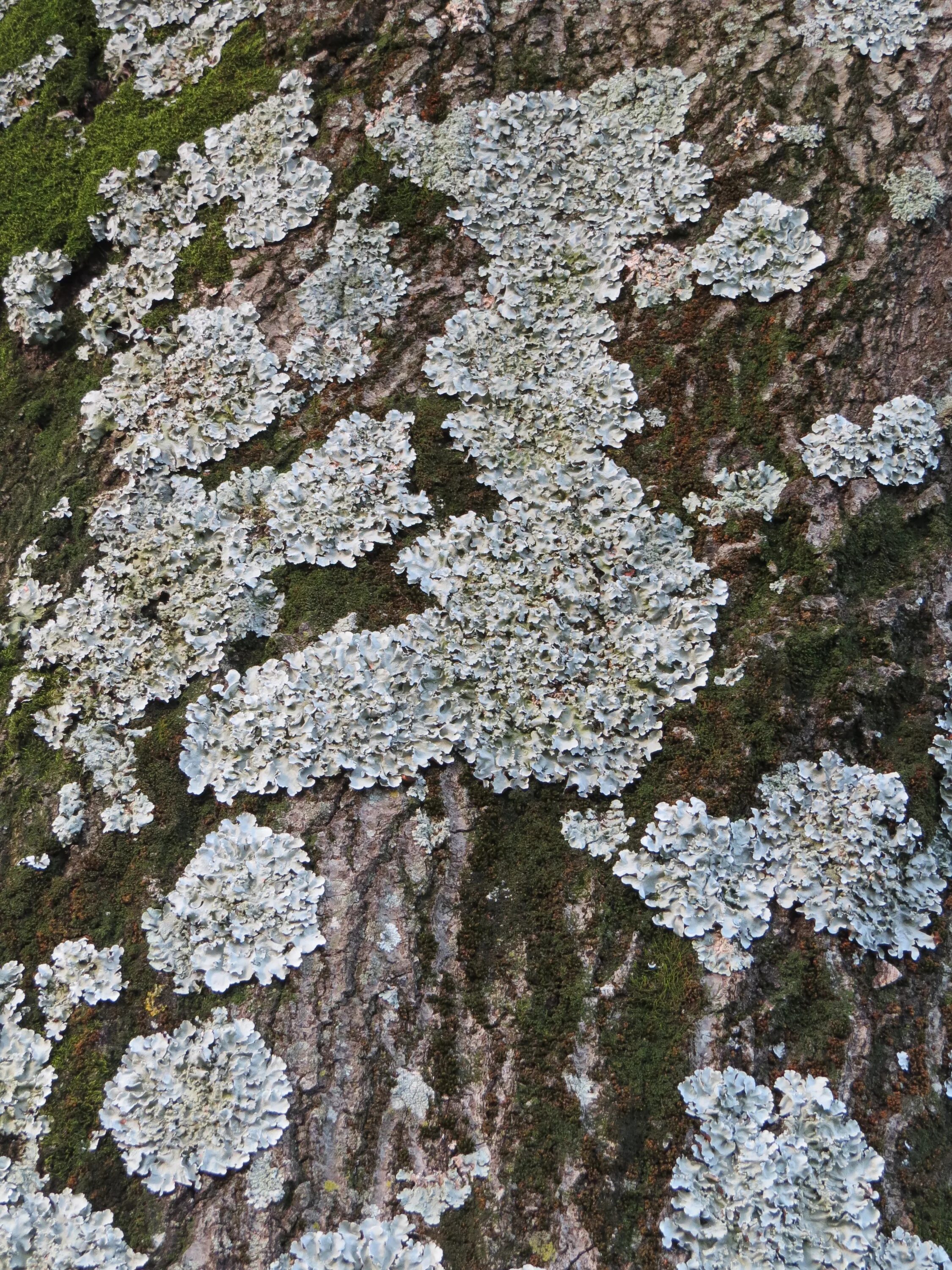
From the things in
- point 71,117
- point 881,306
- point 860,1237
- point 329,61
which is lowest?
point 860,1237

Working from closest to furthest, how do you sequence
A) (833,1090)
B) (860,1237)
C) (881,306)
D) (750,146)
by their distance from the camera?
(860,1237)
(833,1090)
(881,306)
(750,146)

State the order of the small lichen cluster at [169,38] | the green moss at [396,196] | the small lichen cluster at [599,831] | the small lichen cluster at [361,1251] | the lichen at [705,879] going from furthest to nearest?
the small lichen cluster at [169,38] < the green moss at [396,196] < the small lichen cluster at [599,831] < the lichen at [705,879] < the small lichen cluster at [361,1251]

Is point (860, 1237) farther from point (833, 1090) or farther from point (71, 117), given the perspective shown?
point (71, 117)

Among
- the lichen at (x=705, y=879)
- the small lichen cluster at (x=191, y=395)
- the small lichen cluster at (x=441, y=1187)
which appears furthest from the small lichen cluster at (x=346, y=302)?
the small lichen cluster at (x=441, y=1187)

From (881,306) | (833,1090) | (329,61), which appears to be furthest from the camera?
(329,61)

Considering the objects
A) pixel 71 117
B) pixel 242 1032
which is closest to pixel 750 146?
pixel 71 117

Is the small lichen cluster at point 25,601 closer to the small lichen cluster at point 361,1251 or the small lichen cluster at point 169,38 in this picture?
the small lichen cluster at point 361,1251

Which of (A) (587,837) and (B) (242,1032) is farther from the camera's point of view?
(A) (587,837)

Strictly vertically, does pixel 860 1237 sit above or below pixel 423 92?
below
